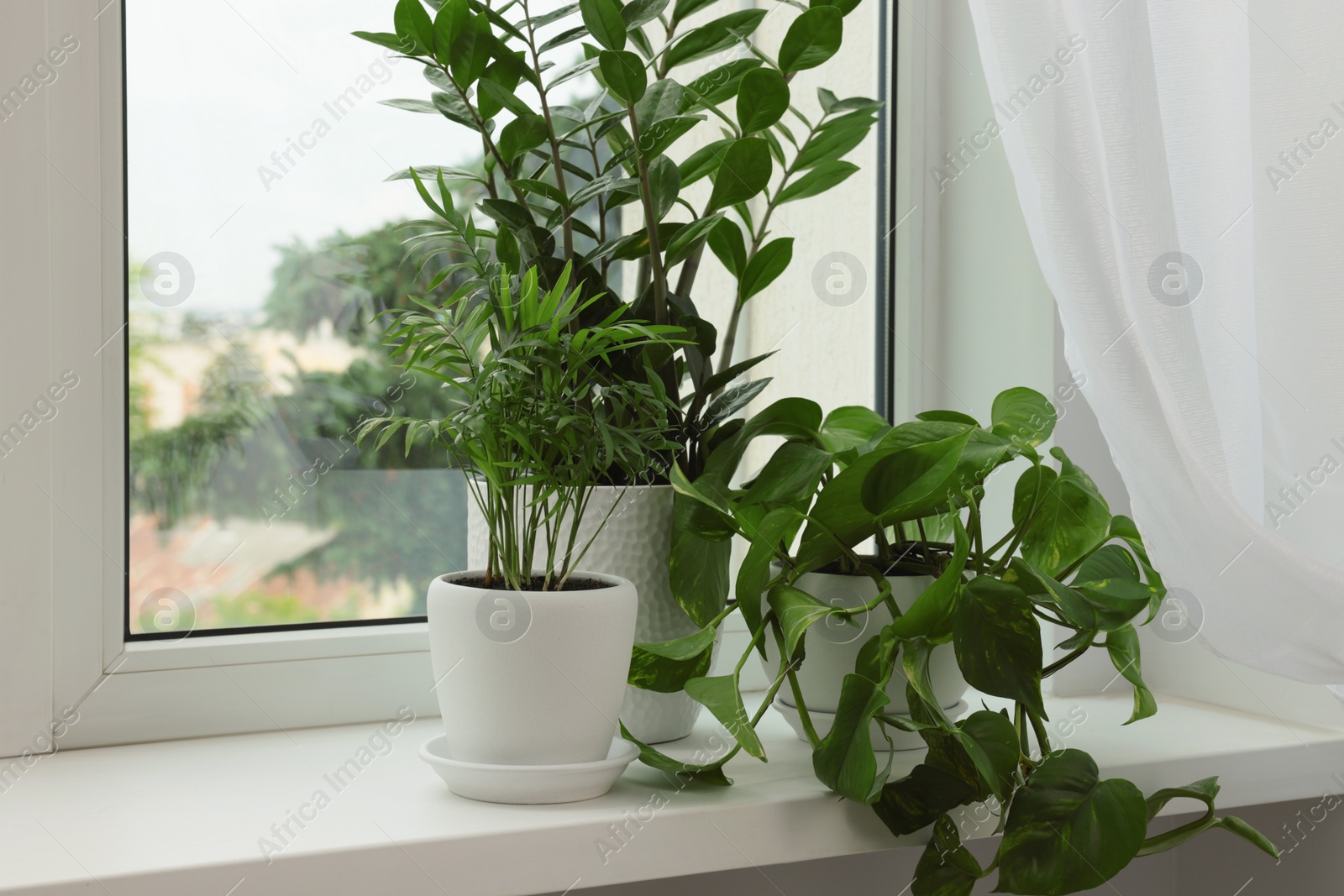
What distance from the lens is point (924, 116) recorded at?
3.91 feet

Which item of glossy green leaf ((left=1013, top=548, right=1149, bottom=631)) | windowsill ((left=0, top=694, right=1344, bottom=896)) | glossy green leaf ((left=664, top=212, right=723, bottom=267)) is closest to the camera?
windowsill ((left=0, top=694, right=1344, bottom=896))

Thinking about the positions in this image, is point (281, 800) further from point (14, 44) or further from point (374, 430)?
point (14, 44)

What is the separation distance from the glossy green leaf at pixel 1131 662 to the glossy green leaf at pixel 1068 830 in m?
0.10

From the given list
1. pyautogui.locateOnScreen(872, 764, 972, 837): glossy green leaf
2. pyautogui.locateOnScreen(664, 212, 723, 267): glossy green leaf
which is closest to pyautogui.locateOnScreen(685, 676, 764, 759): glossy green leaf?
pyautogui.locateOnScreen(872, 764, 972, 837): glossy green leaf

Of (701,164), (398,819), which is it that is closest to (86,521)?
(398,819)

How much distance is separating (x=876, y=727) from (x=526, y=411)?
41 cm

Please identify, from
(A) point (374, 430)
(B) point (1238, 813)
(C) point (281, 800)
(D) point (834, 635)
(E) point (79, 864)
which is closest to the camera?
(E) point (79, 864)

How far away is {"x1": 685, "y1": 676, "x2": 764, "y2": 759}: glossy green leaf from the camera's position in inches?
25.4

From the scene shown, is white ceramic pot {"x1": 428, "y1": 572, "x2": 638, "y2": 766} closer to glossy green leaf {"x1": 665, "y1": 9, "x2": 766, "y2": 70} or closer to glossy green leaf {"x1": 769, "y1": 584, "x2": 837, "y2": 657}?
glossy green leaf {"x1": 769, "y1": 584, "x2": 837, "y2": 657}

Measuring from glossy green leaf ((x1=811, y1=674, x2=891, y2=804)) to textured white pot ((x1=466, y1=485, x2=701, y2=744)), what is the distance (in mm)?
166

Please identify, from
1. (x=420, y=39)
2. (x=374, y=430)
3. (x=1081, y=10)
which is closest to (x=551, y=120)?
(x=420, y=39)

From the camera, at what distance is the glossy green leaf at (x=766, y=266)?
89cm

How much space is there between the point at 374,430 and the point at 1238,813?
0.99 m

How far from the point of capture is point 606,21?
0.79 meters
